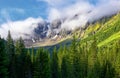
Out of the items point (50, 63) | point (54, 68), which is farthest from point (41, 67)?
point (54, 68)

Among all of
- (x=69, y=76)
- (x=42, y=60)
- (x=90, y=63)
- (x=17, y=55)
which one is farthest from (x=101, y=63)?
(x=17, y=55)

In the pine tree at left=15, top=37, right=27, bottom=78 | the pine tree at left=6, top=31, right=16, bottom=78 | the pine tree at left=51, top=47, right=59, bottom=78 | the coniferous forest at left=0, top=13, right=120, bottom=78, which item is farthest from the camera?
the pine tree at left=51, top=47, right=59, bottom=78

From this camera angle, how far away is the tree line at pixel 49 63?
254 ft

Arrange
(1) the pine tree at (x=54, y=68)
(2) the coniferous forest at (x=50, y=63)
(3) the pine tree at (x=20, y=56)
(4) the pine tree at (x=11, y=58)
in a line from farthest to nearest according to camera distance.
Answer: (1) the pine tree at (x=54, y=68) < (3) the pine tree at (x=20, y=56) < (2) the coniferous forest at (x=50, y=63) < (4) the pine tree at (x=11, y=58)

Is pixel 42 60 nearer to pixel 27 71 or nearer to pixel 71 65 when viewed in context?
pixel 27 71

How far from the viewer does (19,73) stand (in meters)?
82.6

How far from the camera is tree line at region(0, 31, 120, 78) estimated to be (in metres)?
77.5

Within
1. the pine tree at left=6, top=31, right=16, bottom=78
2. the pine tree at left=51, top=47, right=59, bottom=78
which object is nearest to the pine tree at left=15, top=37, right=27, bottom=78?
the pine tree at left=6, top=31, right=16, bottom=78

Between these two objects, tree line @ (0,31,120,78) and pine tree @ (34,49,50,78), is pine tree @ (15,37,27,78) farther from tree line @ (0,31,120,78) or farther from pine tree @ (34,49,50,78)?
pine tree @ (34,49,50,78)

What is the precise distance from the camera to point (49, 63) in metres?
110

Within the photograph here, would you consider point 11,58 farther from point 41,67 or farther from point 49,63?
point 49,63

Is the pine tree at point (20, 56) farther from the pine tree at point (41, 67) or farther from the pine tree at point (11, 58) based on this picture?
the pine tree at point (41, 67)

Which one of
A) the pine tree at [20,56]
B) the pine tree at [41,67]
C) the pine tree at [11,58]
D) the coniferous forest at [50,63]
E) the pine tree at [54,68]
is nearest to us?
the pine tree at [11,58]

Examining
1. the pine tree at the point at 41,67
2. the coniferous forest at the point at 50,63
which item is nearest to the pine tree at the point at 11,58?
the coniferous forest at the point at 50,63
